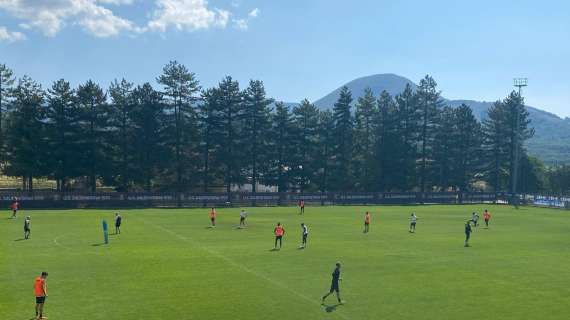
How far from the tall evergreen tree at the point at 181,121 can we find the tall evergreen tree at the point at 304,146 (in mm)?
17362

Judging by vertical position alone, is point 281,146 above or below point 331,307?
above

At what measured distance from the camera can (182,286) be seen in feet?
75.4

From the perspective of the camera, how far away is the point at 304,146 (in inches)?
3561

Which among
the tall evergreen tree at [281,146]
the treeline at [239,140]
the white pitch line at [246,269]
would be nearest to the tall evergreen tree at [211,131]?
the treeline at [239,140]

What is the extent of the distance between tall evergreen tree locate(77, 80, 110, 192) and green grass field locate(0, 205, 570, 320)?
32405 mm

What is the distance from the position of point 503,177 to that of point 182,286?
9701 cm

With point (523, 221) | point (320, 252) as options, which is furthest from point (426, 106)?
point (320, 252)

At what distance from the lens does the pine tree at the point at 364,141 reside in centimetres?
9536

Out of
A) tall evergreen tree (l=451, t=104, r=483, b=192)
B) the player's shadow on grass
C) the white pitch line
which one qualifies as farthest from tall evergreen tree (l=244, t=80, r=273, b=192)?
the player's shadow on grass

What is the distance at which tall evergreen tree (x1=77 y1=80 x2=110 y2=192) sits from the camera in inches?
3001

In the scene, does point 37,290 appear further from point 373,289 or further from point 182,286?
point 373,289

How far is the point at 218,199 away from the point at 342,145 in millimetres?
29250

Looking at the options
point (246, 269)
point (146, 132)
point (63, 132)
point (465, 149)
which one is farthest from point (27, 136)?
point (465, 149)

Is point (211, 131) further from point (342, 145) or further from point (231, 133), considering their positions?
point (342, 145)
